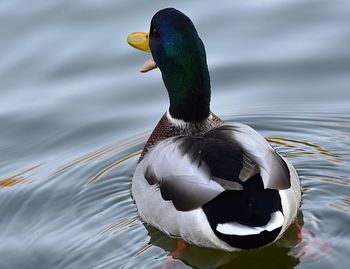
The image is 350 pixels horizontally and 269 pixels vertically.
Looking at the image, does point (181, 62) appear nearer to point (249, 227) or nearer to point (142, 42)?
point (142, 42)

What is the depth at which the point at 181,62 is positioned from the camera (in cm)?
733

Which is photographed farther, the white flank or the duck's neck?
the duck's neck

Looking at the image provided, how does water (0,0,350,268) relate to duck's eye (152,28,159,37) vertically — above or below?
below

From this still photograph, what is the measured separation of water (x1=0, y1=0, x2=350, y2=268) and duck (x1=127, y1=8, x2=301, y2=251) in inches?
9.8

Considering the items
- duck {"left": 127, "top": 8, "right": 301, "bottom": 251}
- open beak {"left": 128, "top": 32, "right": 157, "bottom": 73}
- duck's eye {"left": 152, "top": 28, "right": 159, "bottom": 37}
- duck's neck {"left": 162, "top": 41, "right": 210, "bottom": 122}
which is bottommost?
duck {"left": 127, "top": 8, "right": 301, "bottom": 251}

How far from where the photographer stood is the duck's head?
723 cm

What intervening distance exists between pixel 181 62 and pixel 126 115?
164cm

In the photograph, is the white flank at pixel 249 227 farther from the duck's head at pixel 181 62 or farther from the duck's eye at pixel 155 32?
the duck's eye at pixel 155 32

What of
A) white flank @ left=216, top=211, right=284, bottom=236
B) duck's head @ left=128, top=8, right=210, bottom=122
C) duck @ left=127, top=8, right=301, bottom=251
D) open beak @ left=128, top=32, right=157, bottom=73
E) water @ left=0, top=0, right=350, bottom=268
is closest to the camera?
white flank @ left=216, top=211, right=284, bottom=236

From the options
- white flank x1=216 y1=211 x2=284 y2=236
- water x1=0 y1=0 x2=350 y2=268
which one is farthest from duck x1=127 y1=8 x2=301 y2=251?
water x1=0 y1=0 x2=350 y2=268

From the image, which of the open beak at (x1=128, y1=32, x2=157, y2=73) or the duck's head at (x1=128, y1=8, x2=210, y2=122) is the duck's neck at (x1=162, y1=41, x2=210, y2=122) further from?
the open beak at (x1=128, y1=32, x2=157, y2=73)

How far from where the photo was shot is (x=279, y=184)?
6.39 metres

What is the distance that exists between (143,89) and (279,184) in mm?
3024

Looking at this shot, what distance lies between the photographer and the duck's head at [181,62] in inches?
285
